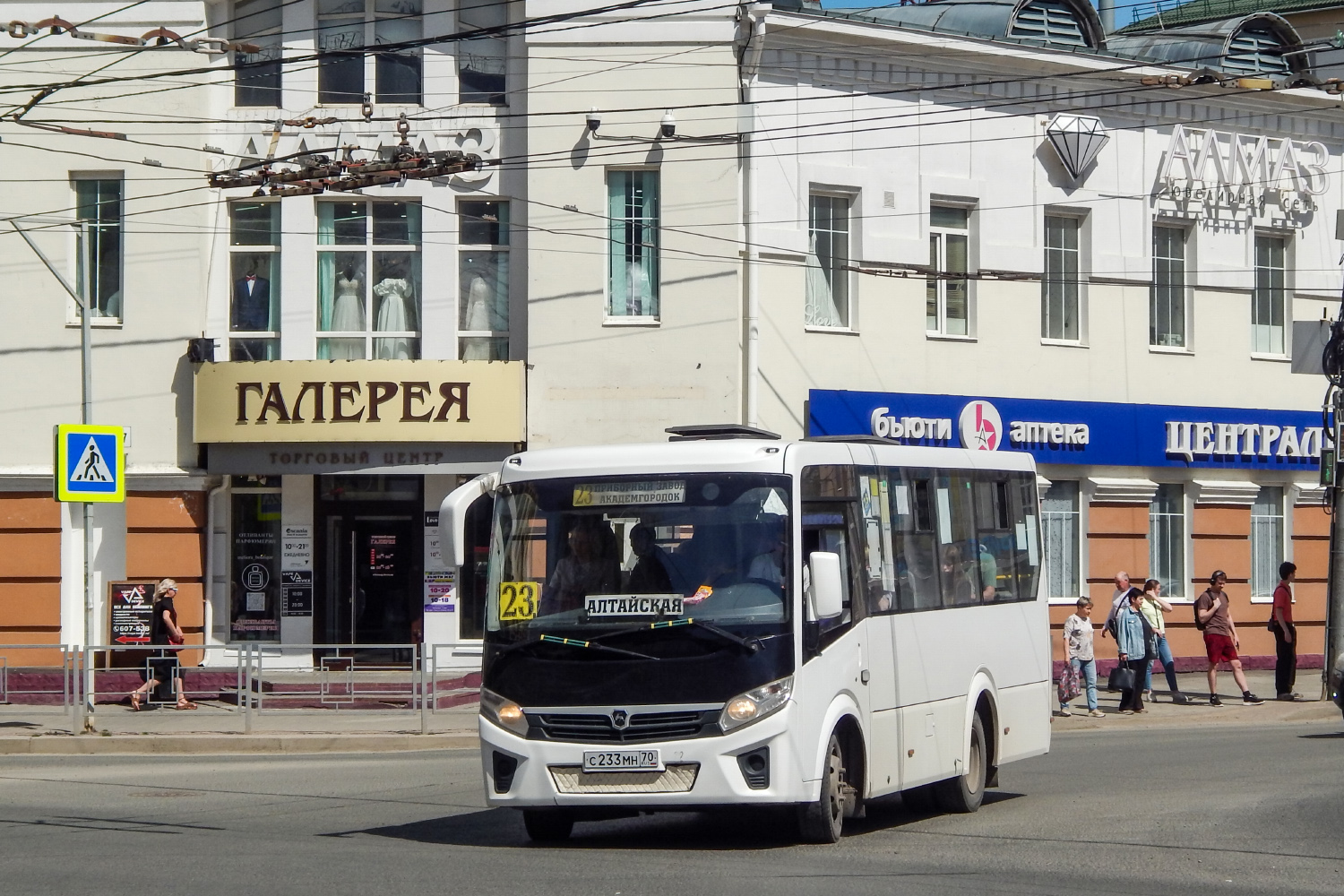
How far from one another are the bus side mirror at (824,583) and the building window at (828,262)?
1520cm

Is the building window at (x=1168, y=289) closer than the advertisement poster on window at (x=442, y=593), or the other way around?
the advertisement poster on window at (x=442, y=593)

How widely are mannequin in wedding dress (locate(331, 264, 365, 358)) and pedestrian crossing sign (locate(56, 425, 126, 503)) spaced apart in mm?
5492

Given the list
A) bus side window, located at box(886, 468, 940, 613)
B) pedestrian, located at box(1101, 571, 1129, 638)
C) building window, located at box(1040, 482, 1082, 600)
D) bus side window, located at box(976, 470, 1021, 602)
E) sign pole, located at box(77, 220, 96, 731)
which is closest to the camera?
bus side window, located at box(886, 468, 940, 613)

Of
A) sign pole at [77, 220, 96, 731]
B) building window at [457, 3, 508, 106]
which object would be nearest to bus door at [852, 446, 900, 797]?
sign pole at [77, 220, 96, 731]

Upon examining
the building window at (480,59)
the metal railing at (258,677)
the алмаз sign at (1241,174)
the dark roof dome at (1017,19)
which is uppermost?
the dark roof dome at (1017,19)

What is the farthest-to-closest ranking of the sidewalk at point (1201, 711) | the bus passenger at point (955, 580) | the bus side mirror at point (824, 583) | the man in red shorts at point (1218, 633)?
the man in red shorts at point (1218, 633), the sidewalk at point (1201, 711), the bus passenger at point (955, 580), the bus side mirror at point (824, 583)

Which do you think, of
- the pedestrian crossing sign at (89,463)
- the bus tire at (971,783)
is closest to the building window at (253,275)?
the pedestrian crossing sign at (89,463)

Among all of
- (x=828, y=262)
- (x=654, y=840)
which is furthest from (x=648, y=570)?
(x=828, y=262)

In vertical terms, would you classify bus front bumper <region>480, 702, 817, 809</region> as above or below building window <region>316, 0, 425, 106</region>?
below

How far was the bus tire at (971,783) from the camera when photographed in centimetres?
1329

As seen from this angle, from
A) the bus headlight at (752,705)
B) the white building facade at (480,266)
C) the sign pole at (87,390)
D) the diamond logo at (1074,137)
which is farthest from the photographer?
the diamond logo at (1074,137)

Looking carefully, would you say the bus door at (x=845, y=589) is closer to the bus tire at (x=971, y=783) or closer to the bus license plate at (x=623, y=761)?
the bus license plate at (x=623, y=761)

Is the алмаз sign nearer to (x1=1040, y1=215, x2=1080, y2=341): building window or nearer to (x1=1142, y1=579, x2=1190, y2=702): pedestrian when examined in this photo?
(x1=1040, y1=215, x2=1080, y2=341): building window

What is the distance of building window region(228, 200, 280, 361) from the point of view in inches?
1014
